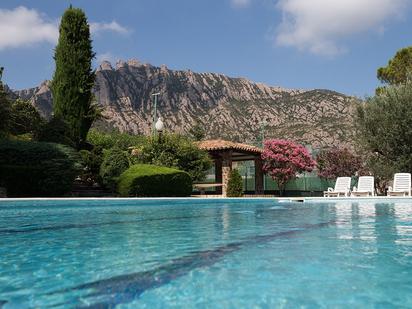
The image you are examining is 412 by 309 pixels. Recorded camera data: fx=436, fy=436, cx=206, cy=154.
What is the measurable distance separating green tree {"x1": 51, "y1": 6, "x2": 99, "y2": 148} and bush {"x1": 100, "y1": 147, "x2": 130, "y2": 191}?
2.71 m

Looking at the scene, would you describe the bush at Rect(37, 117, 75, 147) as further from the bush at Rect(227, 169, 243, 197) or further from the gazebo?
the bush at Rect(227, 169, 243, 197)

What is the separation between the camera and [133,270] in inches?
173

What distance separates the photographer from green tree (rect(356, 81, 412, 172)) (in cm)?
1889

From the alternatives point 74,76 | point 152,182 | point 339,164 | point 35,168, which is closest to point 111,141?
point 74,76

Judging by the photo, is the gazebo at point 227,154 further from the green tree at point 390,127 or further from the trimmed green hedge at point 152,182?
the green tree at point 390,127

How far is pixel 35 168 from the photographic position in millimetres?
18469

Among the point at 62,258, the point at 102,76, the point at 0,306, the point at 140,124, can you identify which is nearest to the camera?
the point at 0,306

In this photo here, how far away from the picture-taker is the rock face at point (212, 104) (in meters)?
77.9

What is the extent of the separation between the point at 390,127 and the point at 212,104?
314 ft

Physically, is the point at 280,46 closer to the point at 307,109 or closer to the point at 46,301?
the point at 46,301

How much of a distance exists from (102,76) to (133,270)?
11308cm

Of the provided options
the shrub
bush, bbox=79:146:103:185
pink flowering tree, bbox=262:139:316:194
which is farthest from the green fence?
bush, bbox=79:146:103:185

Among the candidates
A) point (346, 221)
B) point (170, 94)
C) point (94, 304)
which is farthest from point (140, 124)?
point (94, 304)

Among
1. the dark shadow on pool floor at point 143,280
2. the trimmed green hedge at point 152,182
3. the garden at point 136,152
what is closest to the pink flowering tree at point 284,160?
the garden at point 136,152
